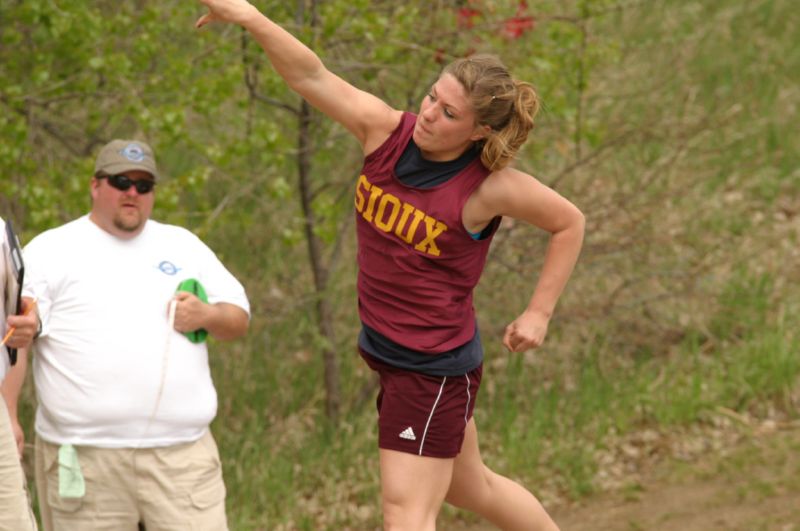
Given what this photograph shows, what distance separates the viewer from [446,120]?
3.76 m

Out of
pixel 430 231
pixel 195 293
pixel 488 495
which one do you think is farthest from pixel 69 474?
pixel 430 231

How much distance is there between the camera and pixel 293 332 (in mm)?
7414

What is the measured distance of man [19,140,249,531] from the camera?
4426 mm

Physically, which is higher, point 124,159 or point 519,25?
point 519,25

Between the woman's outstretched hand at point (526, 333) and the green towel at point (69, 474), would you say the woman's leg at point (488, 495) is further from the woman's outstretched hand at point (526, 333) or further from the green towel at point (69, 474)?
the green towel at point (69, 474)

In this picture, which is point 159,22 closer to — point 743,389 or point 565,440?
point 565,440

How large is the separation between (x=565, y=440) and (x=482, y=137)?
3352 millimetres

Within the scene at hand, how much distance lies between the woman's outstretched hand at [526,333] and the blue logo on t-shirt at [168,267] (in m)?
1.26

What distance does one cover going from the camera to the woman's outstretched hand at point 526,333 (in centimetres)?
392

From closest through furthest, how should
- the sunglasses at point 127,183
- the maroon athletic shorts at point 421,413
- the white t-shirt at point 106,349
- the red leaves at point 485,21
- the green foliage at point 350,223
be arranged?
1. the maroon athletic shorts at point 421,413
2. the white t-shirt at point 106,349
3. the sunglasses at point 127,183
4. the green foliage at point 350,223
5. the red leaves at point 485,21

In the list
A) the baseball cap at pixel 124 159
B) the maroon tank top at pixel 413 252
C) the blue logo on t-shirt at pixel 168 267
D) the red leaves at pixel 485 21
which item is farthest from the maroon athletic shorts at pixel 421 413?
the red leaves at pixel 485 21

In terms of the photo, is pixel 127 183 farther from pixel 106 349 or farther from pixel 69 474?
pixel 69 474

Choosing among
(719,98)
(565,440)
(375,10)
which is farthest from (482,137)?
(719,98)

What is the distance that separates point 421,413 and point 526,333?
384 mm
